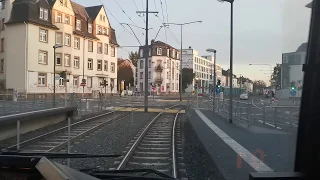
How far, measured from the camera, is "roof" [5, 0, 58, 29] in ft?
75.7

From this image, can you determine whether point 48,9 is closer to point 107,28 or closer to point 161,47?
point 107,28

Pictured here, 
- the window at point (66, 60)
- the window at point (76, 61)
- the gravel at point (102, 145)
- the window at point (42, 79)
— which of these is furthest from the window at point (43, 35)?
the gravel at point (102, 145)

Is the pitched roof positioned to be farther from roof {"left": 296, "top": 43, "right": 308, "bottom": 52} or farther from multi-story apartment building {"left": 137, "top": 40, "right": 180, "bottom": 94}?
multi-story apartment building {"left": 137, "top": 40, "right": 180, "bottom": 94}

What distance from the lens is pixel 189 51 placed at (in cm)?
10969

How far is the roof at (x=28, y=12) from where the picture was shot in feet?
75.7

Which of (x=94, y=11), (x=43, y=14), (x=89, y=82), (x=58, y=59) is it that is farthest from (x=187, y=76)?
(x=43, y=14)

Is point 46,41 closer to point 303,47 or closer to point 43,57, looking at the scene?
point 43,57

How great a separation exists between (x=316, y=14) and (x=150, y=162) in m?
6.89

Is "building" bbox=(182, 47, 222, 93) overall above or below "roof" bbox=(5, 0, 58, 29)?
above

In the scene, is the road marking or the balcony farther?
the balcony

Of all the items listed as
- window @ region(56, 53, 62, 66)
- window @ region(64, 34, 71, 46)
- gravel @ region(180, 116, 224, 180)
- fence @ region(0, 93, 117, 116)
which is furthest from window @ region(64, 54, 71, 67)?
gravel @ region(180, 116, 224, 180)

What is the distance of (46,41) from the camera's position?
30.3m

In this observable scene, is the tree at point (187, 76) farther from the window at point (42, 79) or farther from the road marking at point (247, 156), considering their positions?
the road marking at point (247, 156)

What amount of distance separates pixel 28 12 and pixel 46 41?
4.27m
